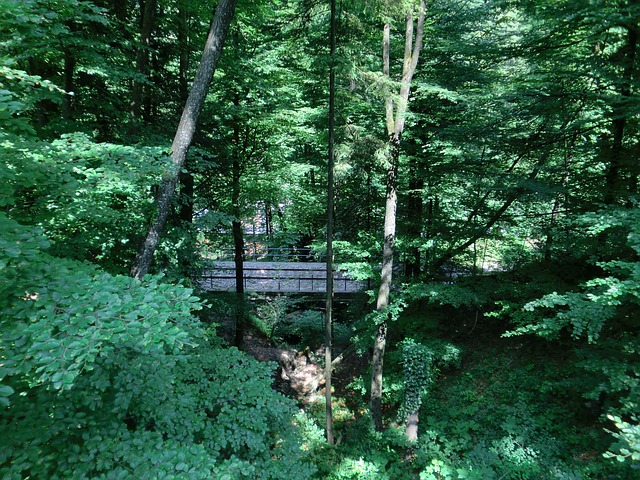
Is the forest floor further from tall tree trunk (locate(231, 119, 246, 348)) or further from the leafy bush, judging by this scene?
the leafy bush

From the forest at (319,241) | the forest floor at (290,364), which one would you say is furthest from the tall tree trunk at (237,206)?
the forest floor at (290,364)

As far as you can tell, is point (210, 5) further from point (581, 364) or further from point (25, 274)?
point (581, 364)

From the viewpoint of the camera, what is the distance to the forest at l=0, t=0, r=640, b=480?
277 centimetres

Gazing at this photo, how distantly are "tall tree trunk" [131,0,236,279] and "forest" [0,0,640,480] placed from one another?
0.04 m

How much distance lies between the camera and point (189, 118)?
5.16m

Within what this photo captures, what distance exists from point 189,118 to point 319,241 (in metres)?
5.62

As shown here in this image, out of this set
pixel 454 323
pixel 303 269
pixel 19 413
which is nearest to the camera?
pixel 19 413

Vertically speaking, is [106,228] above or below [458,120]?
below

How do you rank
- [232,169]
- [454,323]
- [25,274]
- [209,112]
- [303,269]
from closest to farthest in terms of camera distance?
1. [25,274]
2. [209,112]
3. [232,169]
4. [454,323]
5. [303,269]

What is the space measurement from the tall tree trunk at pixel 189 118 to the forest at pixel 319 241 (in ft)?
0.13

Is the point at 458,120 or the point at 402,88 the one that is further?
the point at 458,120

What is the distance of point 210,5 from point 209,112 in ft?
7.80

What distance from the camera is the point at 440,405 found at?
29.1 feet

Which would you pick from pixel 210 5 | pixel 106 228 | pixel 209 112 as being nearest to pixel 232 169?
pixel 209 112
